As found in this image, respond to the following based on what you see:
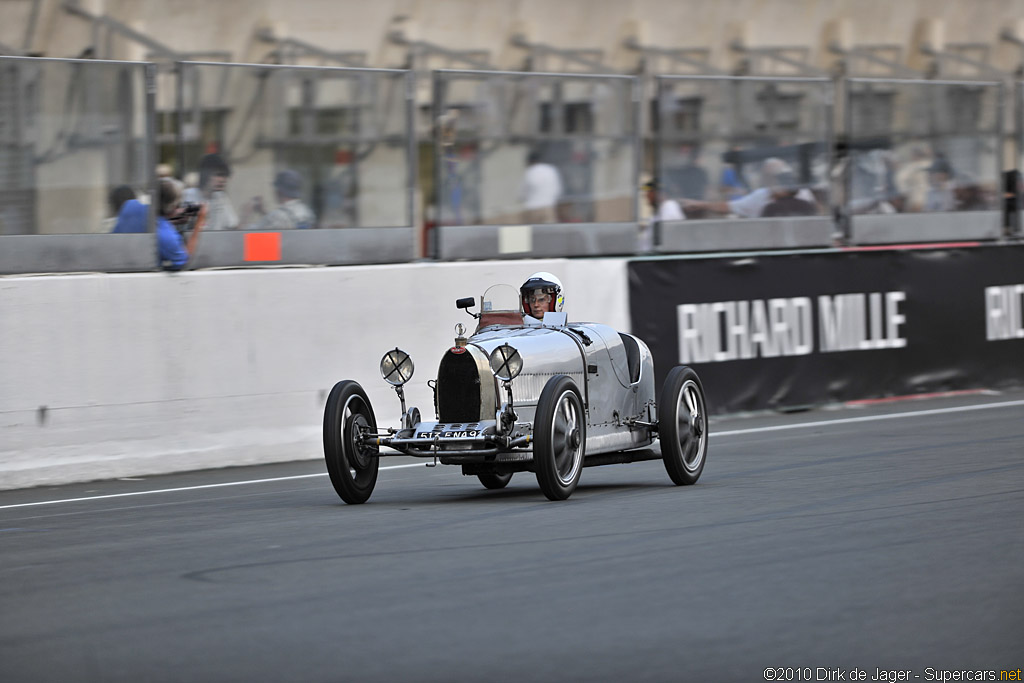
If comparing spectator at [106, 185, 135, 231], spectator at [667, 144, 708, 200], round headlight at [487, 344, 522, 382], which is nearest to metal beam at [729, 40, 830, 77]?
spectator at [667, 144, 708, 200]

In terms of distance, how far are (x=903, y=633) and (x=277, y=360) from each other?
8.47 m

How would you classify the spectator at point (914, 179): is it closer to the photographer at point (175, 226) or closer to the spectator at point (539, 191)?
the spectator at point (539, 191)

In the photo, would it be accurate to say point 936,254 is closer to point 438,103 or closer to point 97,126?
point 438,103

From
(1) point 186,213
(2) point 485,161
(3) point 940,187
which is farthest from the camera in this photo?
(3) point 940,187

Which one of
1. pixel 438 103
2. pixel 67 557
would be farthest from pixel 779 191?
pixel 67 557

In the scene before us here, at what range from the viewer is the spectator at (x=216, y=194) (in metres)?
13.7

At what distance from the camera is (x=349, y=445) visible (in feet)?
33.0

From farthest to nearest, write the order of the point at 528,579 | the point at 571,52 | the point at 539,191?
the point at 571,52 < the point at 539,191 < the point at 528,579

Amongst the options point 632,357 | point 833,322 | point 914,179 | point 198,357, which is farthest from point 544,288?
point 914,179

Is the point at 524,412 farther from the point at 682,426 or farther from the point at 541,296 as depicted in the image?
the point at 682,426

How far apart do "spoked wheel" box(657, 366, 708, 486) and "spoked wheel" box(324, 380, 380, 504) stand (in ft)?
6.33

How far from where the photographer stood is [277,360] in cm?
1371

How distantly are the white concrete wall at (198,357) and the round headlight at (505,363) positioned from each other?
3.95 m

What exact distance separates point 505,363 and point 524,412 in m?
0.58
